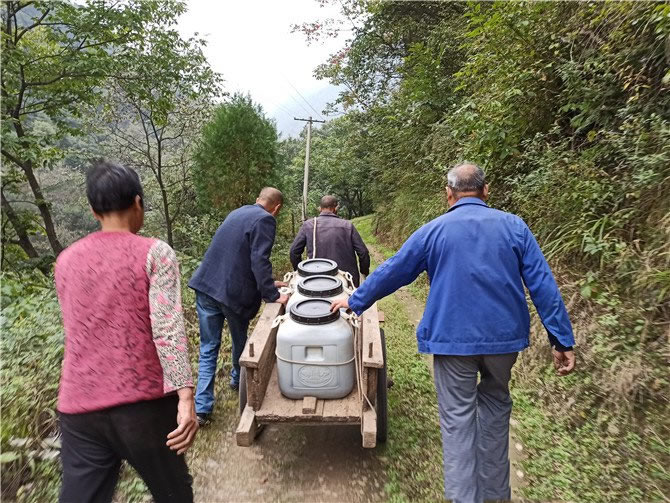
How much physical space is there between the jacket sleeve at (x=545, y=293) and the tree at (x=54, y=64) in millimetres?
7867

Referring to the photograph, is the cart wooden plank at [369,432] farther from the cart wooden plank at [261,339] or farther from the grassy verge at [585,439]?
the grassy verge at [585,439]

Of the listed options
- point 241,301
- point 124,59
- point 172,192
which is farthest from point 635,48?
point 172,192

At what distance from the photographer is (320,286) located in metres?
3.37

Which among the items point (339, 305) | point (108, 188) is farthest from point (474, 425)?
point (108, 188)

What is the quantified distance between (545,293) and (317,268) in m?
2.10

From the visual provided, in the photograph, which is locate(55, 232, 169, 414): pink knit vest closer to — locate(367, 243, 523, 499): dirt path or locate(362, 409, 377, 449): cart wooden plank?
locate(362, 409, 377, 449): cart wooden plank

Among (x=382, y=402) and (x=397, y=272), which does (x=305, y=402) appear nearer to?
(x=382, y=402)

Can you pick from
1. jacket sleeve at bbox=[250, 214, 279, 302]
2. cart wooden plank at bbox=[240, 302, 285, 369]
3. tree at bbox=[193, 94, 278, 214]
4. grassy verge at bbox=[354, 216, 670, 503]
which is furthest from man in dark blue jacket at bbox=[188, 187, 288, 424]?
tree at bbox=[193, 94, 278, 214]

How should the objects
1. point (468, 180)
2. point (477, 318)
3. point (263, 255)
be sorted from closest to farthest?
point (477, 318) < point (468, 180) < point (263, 255)

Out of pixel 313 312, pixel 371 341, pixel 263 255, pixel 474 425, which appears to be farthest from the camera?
pixel 263 255

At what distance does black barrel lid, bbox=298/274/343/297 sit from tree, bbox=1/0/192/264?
627 centimetres

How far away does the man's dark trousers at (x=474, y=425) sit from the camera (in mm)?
2322

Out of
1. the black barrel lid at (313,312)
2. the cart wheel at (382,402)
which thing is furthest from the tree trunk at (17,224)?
the cart wheel at (382,402)

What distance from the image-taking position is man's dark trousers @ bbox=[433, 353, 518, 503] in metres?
2.32
